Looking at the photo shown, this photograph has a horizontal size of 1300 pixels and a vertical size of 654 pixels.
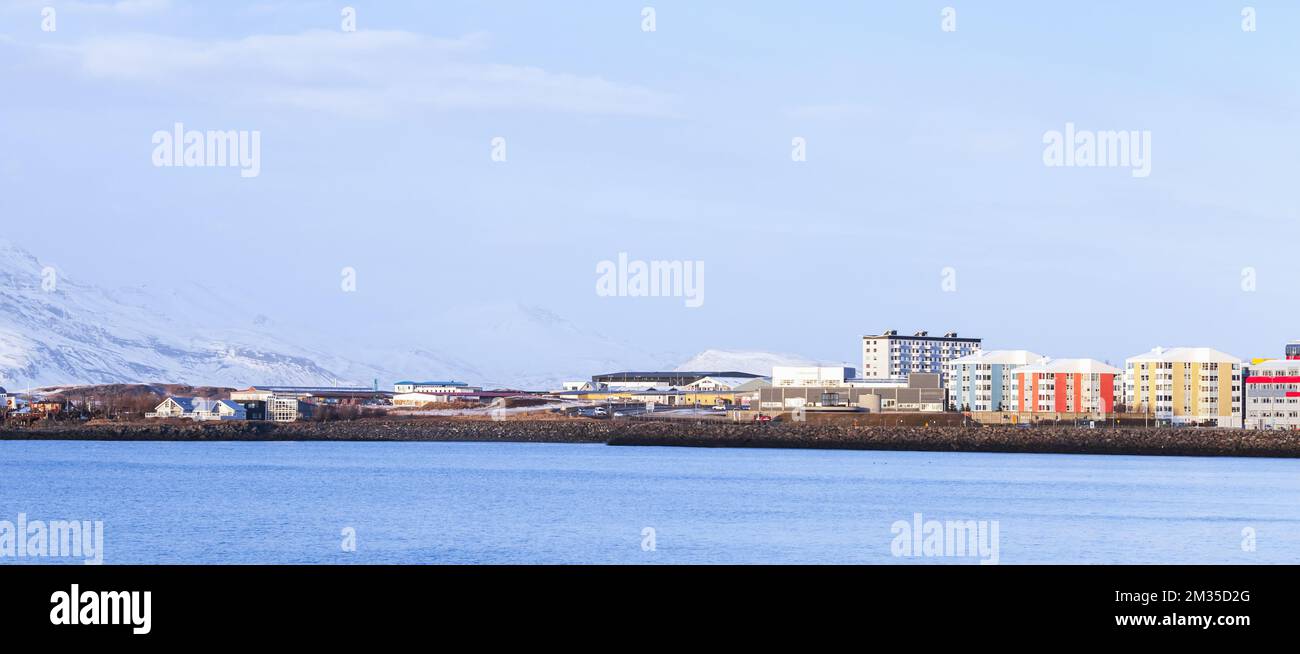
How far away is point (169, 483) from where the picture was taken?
52.2 meters

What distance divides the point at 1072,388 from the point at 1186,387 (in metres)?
7.31

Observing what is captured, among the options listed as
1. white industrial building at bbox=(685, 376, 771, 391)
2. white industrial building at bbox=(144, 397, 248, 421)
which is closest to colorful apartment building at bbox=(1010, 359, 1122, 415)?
white industrial building at bbox=(685, 376, 771, 391)

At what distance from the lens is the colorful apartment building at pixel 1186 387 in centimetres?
10200

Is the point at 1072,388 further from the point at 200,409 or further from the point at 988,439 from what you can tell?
the point at 200,409

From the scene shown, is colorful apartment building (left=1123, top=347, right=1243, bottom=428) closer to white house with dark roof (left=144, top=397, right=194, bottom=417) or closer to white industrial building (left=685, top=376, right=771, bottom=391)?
white industrial building (left=685, top=376, right=771, bottom=391)

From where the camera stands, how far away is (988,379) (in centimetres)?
11369

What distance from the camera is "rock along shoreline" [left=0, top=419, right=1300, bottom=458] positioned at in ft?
279

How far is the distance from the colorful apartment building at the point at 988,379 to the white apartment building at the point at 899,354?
50159 millimetres

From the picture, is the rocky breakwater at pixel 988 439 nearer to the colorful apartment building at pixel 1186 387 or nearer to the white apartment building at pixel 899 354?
the colorful apartment building at pixel 1186 387
